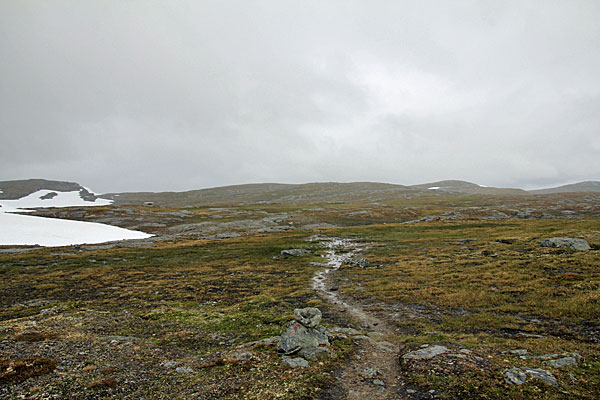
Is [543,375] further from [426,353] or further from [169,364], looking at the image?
[169,364]

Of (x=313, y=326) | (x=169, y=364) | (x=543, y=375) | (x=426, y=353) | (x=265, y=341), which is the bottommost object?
(x=265, y=341)

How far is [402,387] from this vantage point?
11.9 m

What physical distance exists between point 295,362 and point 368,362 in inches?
155

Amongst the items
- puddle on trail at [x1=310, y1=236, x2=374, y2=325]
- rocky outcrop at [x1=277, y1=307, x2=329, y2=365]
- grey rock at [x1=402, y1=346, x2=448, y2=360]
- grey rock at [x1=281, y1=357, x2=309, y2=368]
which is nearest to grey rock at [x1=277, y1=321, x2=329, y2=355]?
rocky outcrop at [x1=277, y1=307, x2=329, y2=365]

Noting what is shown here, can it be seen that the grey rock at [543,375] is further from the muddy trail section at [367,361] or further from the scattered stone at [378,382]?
the scattered stone at [378,382]

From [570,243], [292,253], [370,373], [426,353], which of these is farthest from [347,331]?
[570,243]

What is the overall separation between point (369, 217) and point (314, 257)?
2921 inches

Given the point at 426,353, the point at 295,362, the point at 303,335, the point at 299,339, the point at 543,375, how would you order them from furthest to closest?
1. the point at 303,335
2. the point at 299,339
3. the point at 426,353
4. the point at 295,362
5. the point at 543,375

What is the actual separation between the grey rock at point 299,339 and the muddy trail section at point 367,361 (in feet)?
6.73

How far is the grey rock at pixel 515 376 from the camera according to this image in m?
11.0

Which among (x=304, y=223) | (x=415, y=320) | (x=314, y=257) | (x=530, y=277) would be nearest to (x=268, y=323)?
(x=415, y=320)

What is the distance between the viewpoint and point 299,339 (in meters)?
15.5

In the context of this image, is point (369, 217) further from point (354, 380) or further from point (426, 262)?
point (354, 380)

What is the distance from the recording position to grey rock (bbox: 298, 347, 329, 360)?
47.4ft
